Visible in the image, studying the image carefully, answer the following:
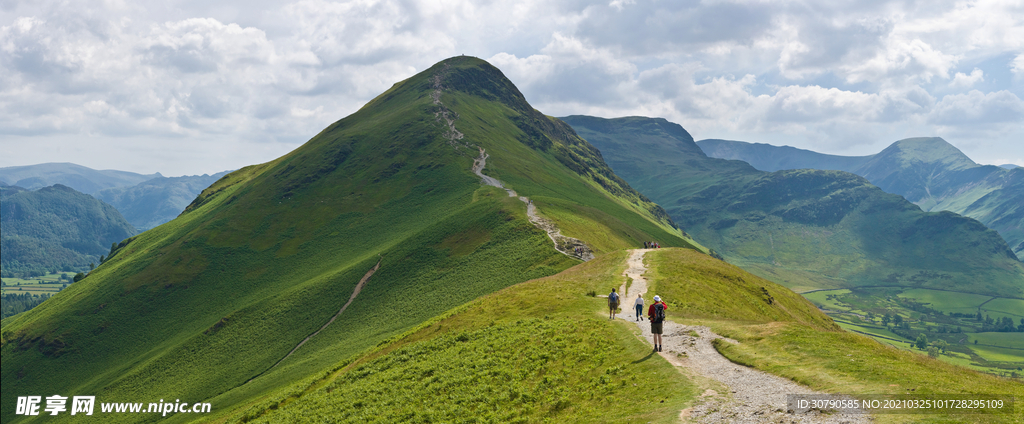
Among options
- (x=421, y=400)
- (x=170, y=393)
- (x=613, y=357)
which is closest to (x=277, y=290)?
(x=170, y=393)

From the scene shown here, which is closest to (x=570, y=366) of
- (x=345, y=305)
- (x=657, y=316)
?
(x=657, y=316)

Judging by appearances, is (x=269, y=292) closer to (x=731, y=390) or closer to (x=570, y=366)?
(x=570, y=366)

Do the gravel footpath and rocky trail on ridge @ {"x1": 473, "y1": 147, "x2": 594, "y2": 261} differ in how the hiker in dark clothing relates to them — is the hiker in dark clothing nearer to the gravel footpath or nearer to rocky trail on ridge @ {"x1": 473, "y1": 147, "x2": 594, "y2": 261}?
the gravel footpath

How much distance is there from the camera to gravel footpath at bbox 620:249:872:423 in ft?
78.7

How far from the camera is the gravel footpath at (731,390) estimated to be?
2400cm

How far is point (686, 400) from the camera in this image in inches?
1086

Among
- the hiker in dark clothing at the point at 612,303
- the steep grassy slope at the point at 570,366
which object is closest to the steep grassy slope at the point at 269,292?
the steep grassy slope at the point at 570,366

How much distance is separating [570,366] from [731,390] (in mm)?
12317

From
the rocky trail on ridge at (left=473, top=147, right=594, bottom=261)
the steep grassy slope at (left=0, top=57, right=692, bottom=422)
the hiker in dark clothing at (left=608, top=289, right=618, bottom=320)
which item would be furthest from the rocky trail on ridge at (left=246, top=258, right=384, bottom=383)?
the hiker in dark clothing at (left=608, top=289, right=618, bottom=320)

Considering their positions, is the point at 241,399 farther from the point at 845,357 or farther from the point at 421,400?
the point at 845,357

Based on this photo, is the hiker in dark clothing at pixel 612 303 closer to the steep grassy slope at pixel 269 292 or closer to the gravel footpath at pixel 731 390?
the gravel footpath at pixel 731 390

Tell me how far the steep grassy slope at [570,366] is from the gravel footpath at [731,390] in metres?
0.90

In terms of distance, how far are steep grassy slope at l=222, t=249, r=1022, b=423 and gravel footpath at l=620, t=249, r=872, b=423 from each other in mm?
902

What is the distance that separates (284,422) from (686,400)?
3667 centimetres
